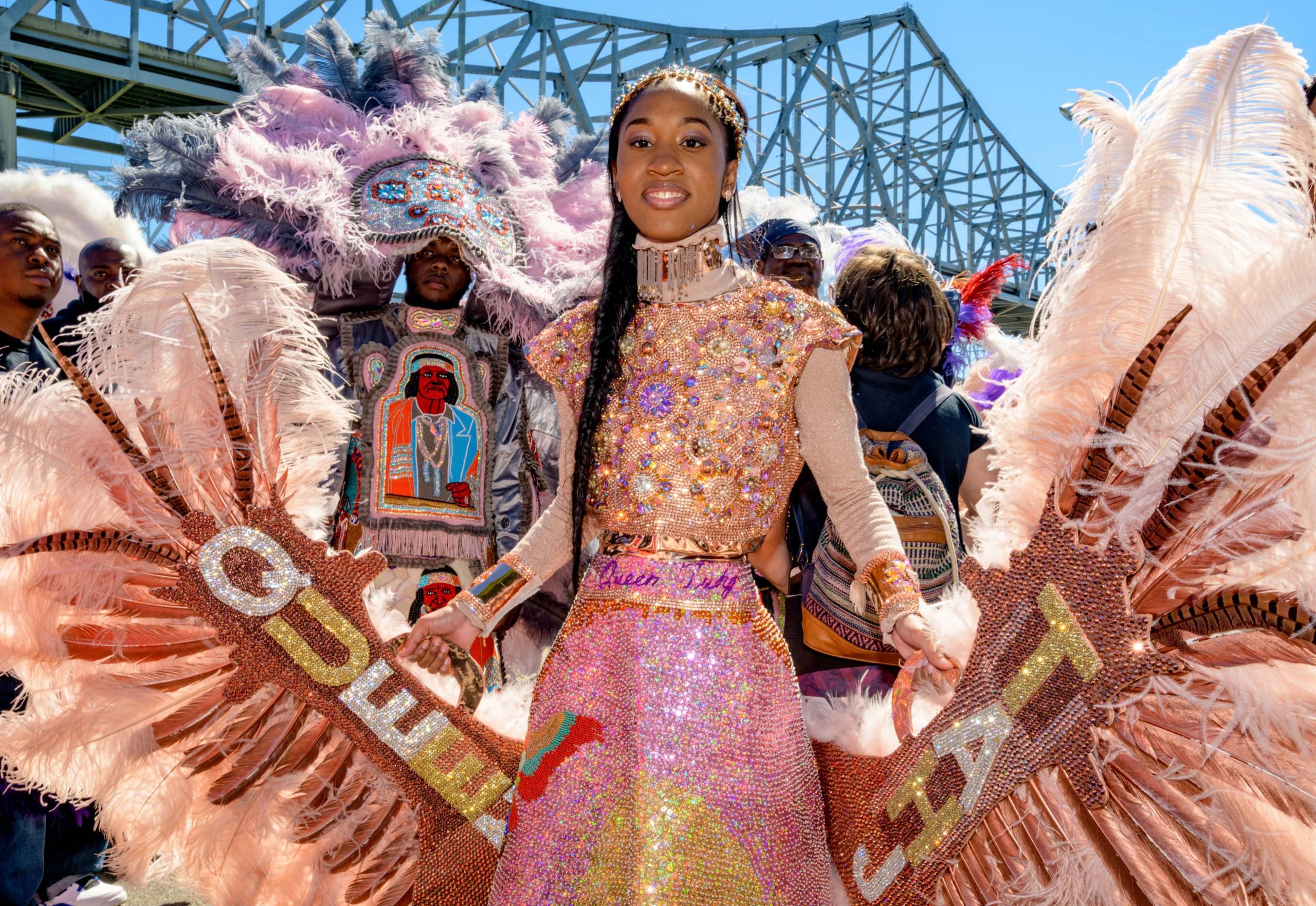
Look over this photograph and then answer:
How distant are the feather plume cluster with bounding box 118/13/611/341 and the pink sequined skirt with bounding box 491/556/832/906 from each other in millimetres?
1900

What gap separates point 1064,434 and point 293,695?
1267 mm

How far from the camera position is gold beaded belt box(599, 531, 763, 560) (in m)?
1.58

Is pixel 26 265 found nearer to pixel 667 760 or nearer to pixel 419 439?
pixel 419 439

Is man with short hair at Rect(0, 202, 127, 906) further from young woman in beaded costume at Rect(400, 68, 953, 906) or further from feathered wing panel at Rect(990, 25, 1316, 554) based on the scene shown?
feathered wing panel at Rect(990, 25, 1316, 554)

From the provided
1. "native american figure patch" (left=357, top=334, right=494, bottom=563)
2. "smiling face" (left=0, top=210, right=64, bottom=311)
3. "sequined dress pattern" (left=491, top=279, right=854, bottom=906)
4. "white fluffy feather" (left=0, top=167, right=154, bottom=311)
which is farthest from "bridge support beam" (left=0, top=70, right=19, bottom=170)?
"sequined dress pattern" (left=491, top=279, right=854, bottom=906)

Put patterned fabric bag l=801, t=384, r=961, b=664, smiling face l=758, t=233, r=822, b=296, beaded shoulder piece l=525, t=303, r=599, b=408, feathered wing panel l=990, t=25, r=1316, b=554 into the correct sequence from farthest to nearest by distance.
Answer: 1. smiling face l=758, t=233, r=822, b=296
2. patterned fabric bag l=801, t=384, r=961, b=664
3. beaded shoulder piece l=525, t=303, r=599, b=408
4. feathered wing panel l=990, t=25, r=1316, b=554

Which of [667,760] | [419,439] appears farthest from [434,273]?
[667,760]

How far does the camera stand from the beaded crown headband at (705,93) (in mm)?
1687

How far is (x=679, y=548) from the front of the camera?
159 cm

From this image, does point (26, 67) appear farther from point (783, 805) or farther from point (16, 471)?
point (783, 805)

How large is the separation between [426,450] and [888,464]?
1.53 m

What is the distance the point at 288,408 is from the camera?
183cm

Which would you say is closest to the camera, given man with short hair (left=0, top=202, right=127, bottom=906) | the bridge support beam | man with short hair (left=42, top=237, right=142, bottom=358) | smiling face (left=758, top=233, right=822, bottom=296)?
man with short hair (left=0, top=202, right=127, bottom=906)

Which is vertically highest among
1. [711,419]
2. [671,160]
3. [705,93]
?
[705,93]
